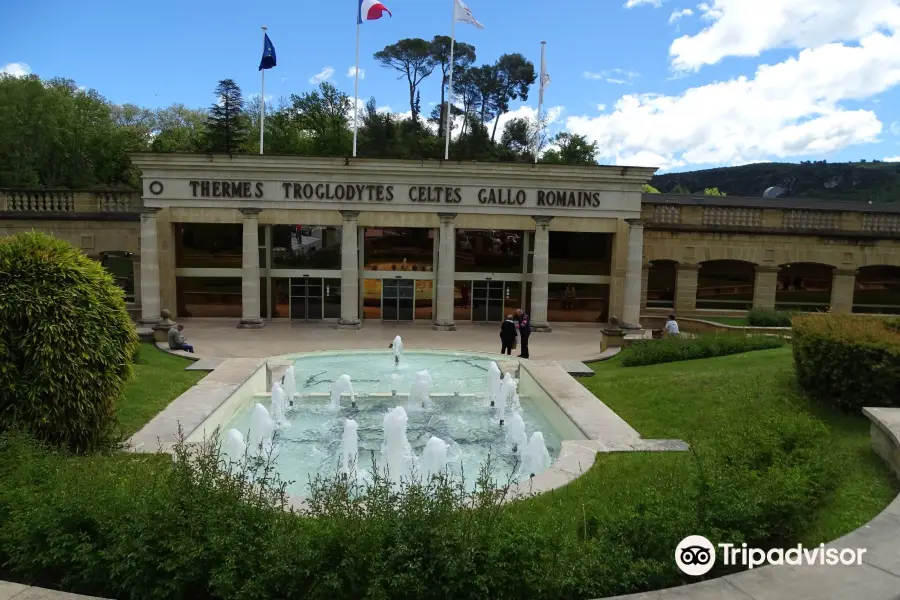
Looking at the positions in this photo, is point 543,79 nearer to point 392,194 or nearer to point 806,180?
point 392,194

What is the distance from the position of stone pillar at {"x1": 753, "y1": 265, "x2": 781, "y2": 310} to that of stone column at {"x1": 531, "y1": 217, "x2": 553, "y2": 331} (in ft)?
36.0

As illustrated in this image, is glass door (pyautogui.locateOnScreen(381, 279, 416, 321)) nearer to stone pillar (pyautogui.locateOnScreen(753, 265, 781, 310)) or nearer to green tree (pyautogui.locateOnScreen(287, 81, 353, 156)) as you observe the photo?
stone pillar (pyautogui.locateOnScreen(753, 265, 781, 310))

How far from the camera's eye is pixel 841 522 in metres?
6.95

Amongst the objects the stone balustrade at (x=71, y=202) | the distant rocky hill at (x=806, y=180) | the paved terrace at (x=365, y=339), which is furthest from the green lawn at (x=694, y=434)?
the distant rocky hill at (x=806, y=180)

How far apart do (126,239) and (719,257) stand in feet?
94.5

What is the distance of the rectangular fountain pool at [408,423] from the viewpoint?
10.9 metres

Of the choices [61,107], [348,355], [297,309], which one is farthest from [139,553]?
[61,107]

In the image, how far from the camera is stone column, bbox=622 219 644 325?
28.4 metres

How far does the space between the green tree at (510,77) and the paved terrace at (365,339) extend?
140 feet

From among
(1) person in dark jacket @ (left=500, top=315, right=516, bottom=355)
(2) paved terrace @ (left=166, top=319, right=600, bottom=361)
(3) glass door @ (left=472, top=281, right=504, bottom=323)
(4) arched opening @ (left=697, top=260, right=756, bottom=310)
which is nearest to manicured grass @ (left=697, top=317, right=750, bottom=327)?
(4) arched opening @ (left=697, top=260, right=756, bottom=310)

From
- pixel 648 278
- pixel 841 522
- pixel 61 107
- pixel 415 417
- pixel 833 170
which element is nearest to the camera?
pixel 841 522

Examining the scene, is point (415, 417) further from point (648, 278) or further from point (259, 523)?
point (648, 278)

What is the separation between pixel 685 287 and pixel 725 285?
219 cm

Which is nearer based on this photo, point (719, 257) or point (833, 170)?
point (719, 257)
